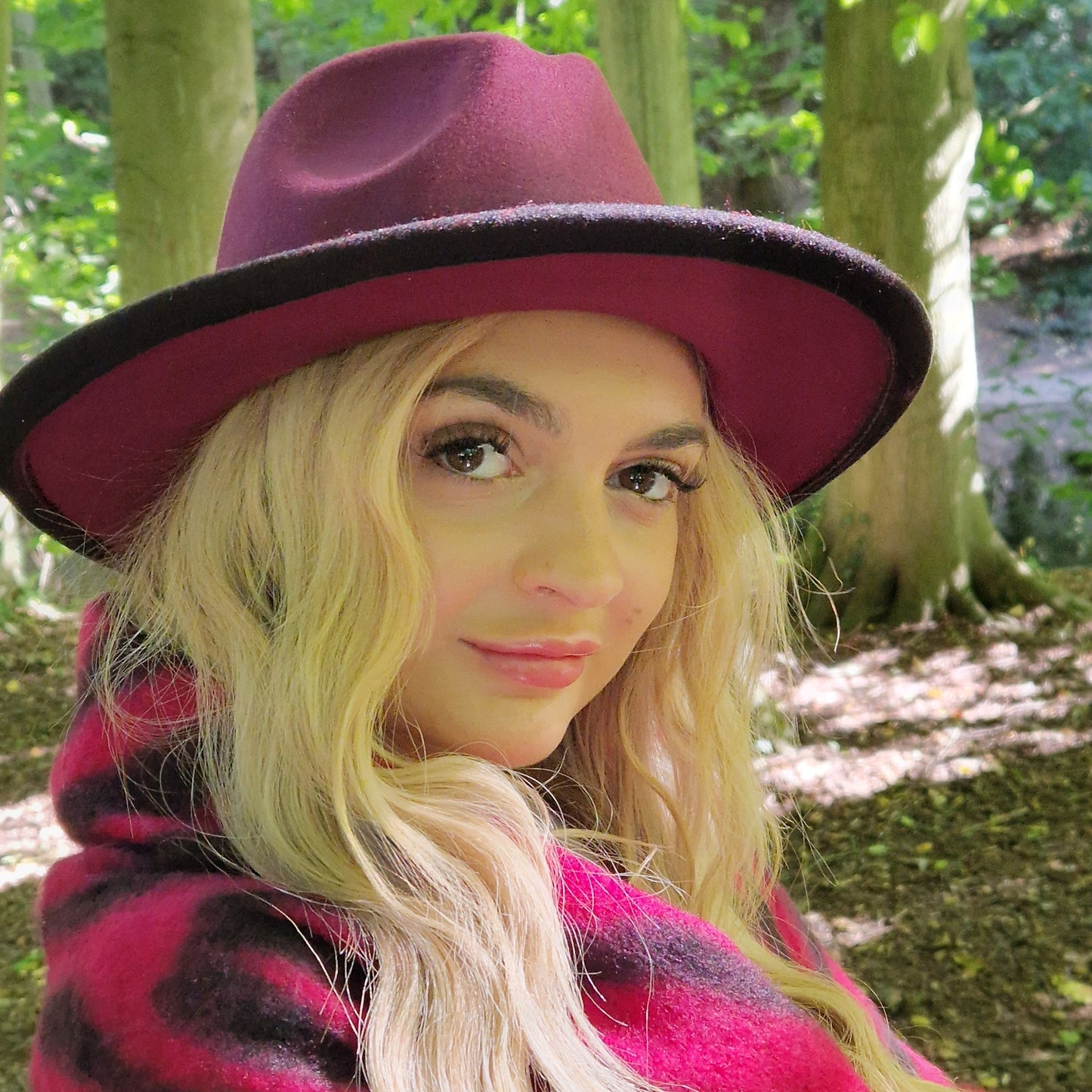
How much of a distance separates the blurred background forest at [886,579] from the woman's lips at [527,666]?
747 millimetres

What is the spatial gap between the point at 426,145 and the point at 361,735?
0.64 m

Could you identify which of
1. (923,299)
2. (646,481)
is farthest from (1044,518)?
(646,481)

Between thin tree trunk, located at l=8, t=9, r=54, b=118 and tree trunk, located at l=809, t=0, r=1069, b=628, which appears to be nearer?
tree trunk, located at l=809, t=0, r=1069, b=628

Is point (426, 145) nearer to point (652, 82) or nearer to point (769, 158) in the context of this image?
point (652, 82)

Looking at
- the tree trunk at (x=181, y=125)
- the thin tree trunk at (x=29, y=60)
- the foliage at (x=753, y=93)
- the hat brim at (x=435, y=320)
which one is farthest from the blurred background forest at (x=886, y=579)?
the thin tree trunk at (x=29, y=60)

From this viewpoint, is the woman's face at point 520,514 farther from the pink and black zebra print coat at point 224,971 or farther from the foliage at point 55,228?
the foliage at point 55,228

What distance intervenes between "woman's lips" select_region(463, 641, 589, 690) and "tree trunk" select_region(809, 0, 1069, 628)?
449 cm

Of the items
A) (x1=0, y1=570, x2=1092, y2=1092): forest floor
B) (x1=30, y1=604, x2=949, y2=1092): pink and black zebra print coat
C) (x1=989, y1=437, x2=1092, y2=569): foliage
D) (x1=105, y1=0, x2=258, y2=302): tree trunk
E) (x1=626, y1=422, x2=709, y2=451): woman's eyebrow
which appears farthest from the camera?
(x1=989, y1=437, x2=1092, y2=569): foliage

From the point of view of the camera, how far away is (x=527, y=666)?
1.40 m

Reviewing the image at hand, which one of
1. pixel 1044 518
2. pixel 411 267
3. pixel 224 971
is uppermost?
pixel 411 267

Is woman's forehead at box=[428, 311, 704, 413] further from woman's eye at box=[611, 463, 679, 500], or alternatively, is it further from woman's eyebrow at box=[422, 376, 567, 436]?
woman's eye at box=[611, 463, 679, 500]

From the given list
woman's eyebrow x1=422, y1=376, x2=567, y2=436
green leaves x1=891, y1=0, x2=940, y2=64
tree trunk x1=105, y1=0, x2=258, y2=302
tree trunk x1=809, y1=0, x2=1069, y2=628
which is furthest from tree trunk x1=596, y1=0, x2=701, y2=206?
woman's eyebrow x1=422, y1=376, x2=567, y2=436

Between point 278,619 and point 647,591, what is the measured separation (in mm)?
478

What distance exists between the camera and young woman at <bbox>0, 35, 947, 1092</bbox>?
3.69 feet
